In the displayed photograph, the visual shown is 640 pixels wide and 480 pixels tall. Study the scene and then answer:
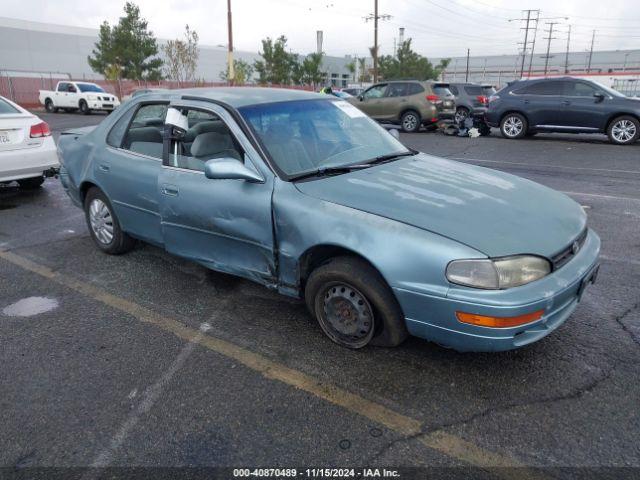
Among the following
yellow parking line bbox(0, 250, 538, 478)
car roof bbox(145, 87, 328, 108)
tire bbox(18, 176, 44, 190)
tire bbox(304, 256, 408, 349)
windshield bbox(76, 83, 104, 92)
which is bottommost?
yellow parking line bbox(0, 250, 538, 478)

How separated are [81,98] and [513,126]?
69.9 ft

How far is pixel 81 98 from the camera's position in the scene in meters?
26.0

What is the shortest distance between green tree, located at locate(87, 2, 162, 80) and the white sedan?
33757 mm

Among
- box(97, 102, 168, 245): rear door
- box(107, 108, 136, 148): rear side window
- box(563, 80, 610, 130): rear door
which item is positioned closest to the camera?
box(97, 102, 168, 245): rear door

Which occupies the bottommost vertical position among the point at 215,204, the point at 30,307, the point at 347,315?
the point at 30,307

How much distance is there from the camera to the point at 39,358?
3.15 m

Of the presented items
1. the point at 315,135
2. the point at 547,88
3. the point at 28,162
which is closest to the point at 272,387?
the point at 315,135

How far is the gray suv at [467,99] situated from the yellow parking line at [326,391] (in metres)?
16.0

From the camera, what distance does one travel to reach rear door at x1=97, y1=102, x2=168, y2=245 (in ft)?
13.4

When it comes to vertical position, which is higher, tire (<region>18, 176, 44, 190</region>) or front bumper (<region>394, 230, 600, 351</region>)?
front bumper (<region>394, 230, 600, 351</region>)

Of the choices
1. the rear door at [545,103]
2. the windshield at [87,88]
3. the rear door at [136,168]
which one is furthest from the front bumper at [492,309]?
the windshield at [87,88]

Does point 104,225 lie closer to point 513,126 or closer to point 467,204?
point 467,204

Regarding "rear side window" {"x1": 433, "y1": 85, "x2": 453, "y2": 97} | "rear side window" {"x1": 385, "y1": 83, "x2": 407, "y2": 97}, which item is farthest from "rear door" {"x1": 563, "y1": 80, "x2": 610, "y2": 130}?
"rear side window" {"x1": 385, "y1": 83, "x2": 407, "y2": 97}

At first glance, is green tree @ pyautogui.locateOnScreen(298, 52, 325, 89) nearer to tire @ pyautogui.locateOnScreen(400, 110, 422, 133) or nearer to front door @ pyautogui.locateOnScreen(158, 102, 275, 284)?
tire @ pyautogui.locateOnScreen(400, 110, 422, 133)
